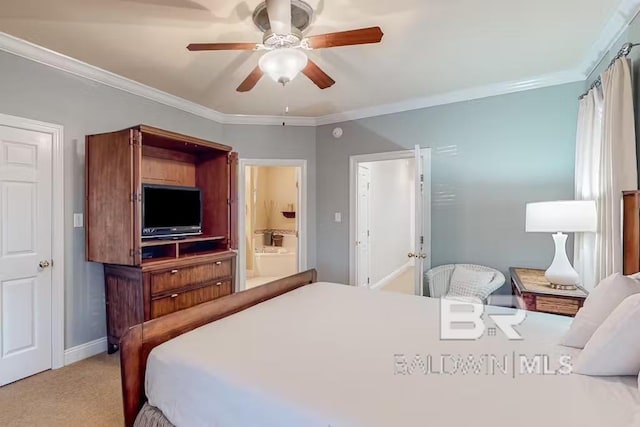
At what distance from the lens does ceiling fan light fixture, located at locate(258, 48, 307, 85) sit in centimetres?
192

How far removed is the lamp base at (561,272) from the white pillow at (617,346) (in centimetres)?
138

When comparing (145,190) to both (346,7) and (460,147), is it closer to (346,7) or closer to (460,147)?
(346,7)

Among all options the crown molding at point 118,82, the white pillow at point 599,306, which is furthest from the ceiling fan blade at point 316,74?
the crown molding at point 118,82

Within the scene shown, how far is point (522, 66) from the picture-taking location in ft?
9.91

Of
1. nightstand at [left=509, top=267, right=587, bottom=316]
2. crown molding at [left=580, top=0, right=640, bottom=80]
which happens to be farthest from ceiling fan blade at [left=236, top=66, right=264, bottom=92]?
nightstand at [left=509, top=267, right=587, bottom=316]

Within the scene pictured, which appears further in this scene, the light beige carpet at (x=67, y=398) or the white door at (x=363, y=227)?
the white door at (x=363, y=227)

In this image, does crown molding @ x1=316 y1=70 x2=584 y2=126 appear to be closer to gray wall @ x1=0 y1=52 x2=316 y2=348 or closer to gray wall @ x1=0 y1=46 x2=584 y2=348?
gray wall @ x1=0 y1=46 x2=584 y2=348

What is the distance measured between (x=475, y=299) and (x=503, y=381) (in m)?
2.07

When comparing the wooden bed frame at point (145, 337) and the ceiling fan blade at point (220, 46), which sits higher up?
the ceiling fan blade at point (220, 46)

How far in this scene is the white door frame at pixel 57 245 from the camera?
2807mm

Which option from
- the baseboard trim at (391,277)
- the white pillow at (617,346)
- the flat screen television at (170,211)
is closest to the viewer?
the white pillow at (617,346)

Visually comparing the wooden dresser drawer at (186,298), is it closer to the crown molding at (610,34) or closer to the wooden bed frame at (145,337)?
the wooden bed frame at (145,337)

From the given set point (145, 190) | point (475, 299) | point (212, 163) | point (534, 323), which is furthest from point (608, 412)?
point (212, 163)

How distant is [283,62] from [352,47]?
96 centimetres
